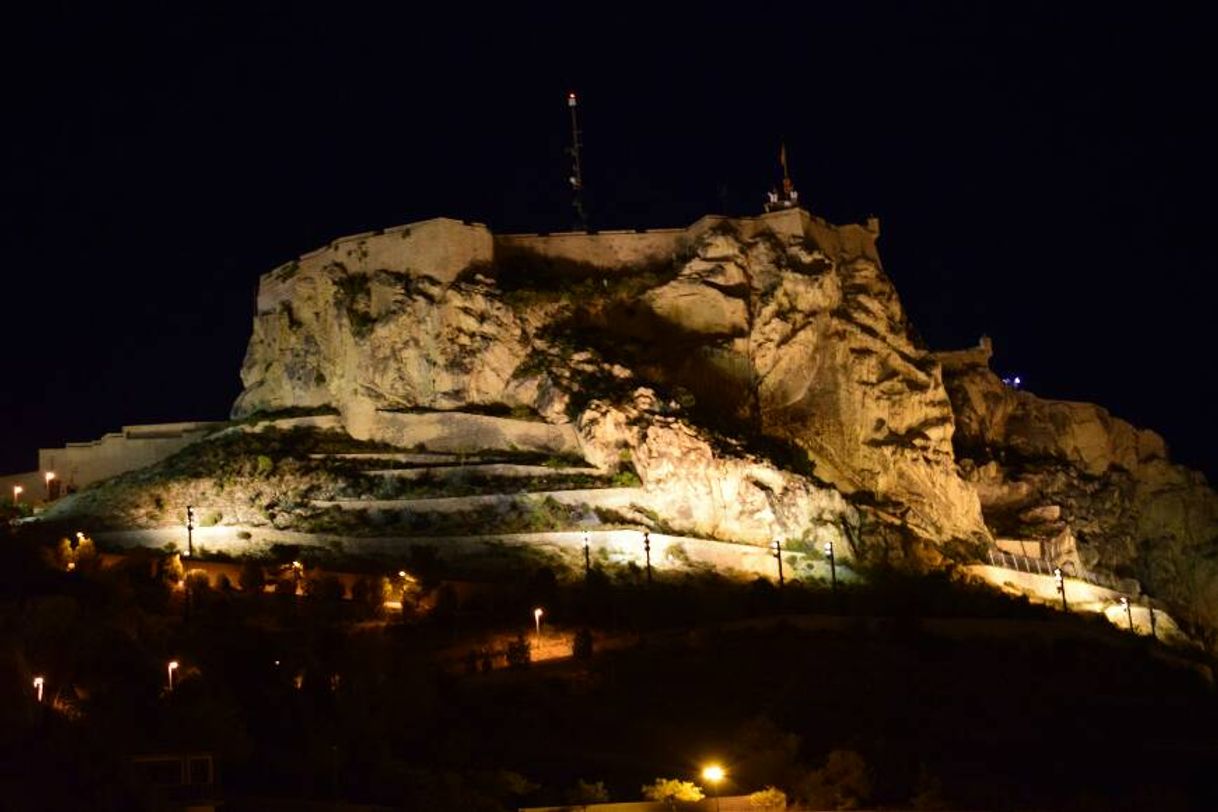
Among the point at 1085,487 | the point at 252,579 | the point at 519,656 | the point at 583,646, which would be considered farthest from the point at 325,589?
the point at 1085,487

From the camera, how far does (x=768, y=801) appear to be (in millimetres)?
35750

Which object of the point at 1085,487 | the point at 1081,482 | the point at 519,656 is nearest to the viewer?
the point at 519,656

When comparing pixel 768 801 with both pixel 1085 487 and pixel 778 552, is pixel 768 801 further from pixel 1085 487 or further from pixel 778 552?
pixel 1085 487

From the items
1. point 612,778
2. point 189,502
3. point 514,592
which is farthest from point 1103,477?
point 612,778

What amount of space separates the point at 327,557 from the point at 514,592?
272 inches

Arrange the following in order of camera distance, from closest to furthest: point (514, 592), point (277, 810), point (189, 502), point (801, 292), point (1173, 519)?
point (277, 810), point (514, 592), point (189, 502), point (801, 292), point (1173, 519)

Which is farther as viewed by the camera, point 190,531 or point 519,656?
point 190,531

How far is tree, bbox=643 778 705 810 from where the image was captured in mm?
35091

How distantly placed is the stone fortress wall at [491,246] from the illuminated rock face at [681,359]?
10 cm

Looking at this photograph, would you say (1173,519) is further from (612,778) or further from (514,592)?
(612,778)

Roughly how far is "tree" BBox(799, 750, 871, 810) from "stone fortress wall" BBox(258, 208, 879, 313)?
3224 centimetres

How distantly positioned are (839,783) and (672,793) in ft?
12.2

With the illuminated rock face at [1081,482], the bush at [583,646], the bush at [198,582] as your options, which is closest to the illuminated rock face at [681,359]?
the illuminated rock face at [1081,482]

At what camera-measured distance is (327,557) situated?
5594 cm
